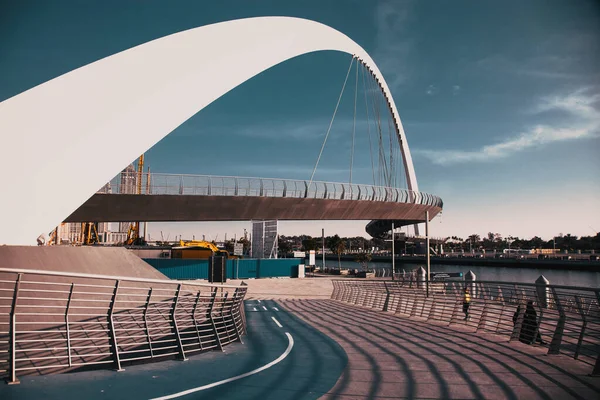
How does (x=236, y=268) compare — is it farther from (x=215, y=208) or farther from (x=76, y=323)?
(x=76, y=323)

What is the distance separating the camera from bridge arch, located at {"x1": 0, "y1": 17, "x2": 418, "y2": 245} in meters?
10.4

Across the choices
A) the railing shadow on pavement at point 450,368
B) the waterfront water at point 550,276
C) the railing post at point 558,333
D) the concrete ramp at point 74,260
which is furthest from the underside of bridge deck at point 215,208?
the railing post at point 558,333

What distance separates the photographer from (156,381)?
6.34 meters

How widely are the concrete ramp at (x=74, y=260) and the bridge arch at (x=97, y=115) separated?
8.43ft

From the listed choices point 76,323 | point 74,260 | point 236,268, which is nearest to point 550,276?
point 236,268

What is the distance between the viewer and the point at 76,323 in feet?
20.8

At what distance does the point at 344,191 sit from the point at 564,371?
32755 mm

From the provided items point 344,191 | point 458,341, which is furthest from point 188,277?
point 458,341

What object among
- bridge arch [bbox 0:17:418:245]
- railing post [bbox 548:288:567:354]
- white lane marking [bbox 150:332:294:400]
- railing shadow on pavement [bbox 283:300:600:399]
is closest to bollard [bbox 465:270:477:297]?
railing shadow on pavement [bbox 283:300:600:399]

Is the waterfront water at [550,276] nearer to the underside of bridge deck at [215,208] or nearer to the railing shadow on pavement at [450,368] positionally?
the underside of bridge deck at [215,208]

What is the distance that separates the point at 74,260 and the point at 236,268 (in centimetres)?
3404

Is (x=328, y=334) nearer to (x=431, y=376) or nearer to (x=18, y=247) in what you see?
(x=431, y=376)

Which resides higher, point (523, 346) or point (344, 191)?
point (344, 191)

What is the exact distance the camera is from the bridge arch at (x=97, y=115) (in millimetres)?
10422
